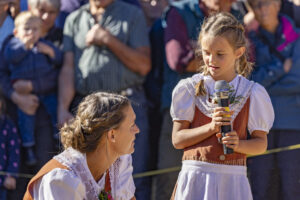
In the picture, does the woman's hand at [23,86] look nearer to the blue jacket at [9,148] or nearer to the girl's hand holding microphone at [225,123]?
the blue jacket at [9,148]

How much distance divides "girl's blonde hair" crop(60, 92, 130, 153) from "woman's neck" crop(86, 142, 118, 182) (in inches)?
1.4

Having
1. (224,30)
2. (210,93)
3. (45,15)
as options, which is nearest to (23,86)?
(45,15)

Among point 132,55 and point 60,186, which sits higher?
point 132,55

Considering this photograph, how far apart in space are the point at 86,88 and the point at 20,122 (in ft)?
2.30

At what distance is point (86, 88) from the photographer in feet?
18.6

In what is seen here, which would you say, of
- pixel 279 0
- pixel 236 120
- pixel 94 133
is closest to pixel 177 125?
pixel 236 120

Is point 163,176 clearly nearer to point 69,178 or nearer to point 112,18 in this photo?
point 112,18

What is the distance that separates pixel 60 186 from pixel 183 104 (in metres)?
1.11

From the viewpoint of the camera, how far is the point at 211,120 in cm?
394

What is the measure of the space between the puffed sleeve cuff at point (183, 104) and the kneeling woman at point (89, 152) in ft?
1.70

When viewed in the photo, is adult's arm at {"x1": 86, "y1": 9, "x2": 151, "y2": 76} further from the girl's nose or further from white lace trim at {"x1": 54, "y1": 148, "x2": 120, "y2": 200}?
white lace trim at {"x1": 54, "y1": 148, "x2": 120, "y2": 200}

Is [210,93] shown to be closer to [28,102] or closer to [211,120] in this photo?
[211,120]

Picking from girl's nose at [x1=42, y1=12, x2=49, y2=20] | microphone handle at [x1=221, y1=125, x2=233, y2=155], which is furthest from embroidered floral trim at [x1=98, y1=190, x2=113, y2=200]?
girl's nose at [x1=42, y1=12, x2=49, y2=20]

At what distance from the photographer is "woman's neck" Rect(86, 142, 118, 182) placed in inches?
136
